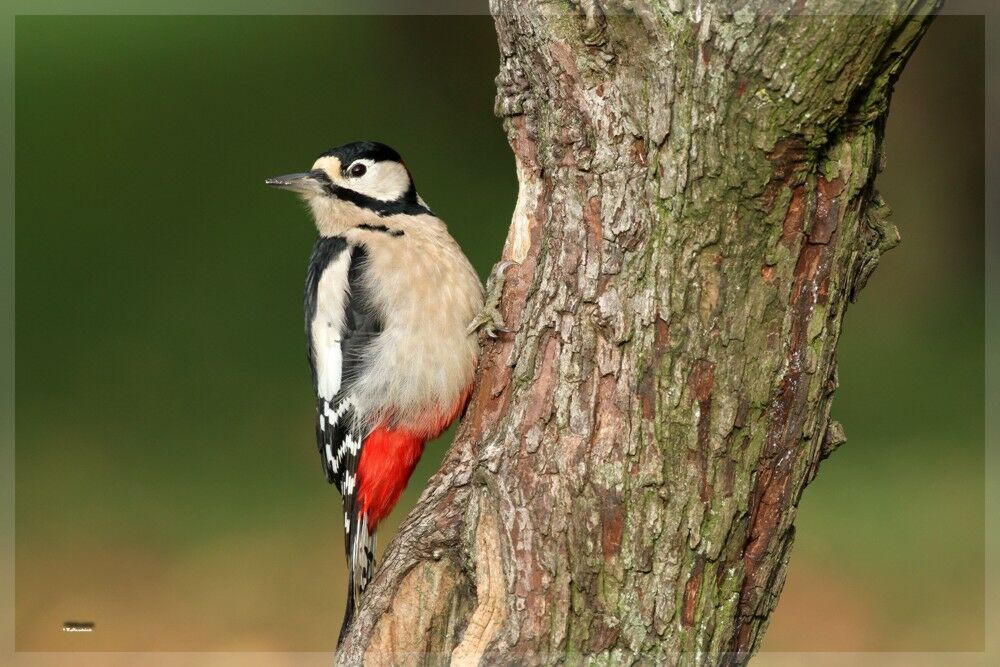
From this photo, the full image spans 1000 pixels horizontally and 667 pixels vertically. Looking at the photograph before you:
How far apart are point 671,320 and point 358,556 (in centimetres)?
141

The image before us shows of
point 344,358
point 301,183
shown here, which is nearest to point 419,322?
point 344,358

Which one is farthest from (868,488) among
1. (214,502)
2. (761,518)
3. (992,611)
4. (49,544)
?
(49,544)

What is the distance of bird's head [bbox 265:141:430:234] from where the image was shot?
3201 mm

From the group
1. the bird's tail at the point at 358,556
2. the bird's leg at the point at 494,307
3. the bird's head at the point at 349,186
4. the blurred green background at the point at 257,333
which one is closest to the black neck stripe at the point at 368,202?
the bird's head at the point at 349,186

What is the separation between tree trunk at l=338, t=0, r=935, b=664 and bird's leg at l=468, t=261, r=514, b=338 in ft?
0.89

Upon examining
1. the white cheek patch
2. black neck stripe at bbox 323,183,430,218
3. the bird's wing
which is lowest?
the bird's wing

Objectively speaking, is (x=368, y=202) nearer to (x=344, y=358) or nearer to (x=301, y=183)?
(x=301, y=183)

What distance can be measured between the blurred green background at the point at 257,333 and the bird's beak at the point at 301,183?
6.99 ft

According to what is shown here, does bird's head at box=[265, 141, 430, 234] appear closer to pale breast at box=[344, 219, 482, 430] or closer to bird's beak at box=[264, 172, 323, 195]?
bird's beak at box=[264, 172, 323, 195]

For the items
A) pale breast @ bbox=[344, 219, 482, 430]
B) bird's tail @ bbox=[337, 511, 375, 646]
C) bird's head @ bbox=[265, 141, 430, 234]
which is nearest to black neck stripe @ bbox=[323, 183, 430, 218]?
bird's head @ bbox=[265, 141, 430, 234]

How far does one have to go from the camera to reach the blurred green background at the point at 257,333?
491cm

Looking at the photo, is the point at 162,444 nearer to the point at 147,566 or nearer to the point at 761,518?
the point at 147,566

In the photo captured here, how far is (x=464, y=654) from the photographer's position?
234 cm

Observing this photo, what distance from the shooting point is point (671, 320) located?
210cm
